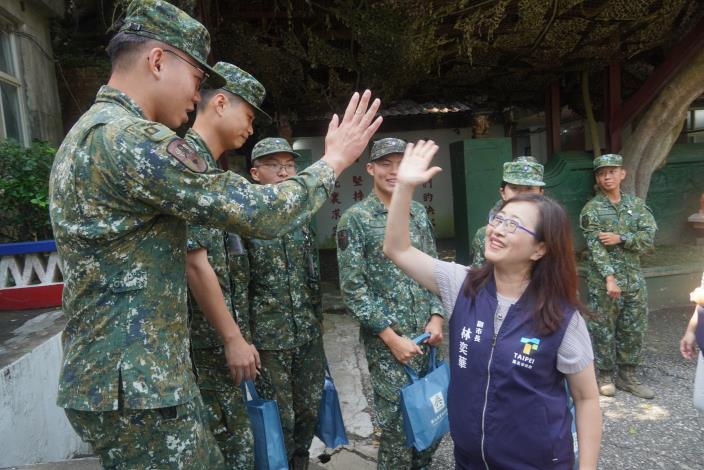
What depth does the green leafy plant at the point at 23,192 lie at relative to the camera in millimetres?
3229

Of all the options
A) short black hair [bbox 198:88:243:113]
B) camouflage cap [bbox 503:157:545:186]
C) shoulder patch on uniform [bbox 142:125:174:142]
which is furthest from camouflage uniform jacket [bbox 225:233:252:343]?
camouflage cap [bbox 503:157:545:186]

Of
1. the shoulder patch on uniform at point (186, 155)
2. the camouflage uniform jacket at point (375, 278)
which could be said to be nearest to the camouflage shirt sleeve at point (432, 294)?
the camouflage uniform jacket at point (375, 278)

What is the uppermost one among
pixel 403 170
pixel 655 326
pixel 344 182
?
pixel 344 182

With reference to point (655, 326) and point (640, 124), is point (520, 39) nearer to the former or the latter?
point (640, 124)

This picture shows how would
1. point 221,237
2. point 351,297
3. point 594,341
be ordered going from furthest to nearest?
point 594,341 < point 351,297 < point 221,237

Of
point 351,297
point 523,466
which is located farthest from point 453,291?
point 351,297

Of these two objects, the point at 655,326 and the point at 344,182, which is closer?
the point at 655,326

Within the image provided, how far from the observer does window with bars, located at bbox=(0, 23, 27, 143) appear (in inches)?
182

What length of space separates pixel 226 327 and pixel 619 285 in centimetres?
324

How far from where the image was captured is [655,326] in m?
5.39

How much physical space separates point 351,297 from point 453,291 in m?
0.75

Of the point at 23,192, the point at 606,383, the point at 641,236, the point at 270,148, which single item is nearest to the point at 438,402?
the point at 270,148

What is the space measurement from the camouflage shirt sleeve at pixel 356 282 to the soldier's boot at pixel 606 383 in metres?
2.39

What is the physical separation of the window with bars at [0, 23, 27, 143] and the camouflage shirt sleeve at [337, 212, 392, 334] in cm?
380
